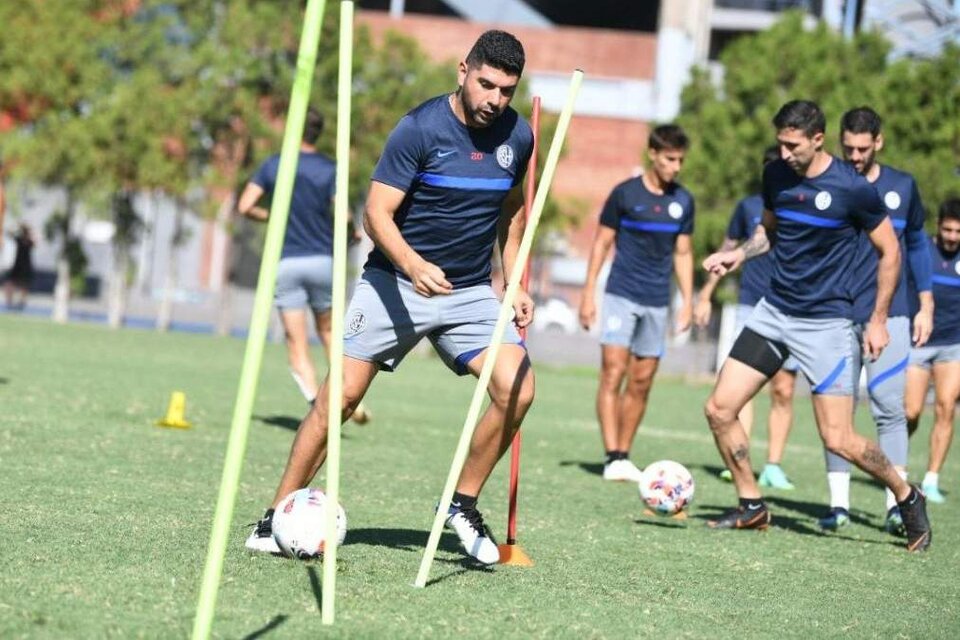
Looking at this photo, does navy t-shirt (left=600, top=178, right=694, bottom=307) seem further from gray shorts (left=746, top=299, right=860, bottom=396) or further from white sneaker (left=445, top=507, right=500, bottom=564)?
white sneaker (left=445, top=507, right=500, bottom=564)

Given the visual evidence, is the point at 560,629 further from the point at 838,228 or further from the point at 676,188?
the point at 676,188

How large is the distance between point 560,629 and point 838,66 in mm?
26312

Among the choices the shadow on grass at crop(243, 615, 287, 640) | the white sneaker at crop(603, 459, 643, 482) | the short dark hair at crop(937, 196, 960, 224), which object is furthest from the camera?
the short dark hair at crop(937, 196, 960, 224)

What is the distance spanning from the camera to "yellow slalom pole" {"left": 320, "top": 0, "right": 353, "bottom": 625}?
Result: 533 cm

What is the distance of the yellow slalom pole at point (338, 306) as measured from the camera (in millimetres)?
5328

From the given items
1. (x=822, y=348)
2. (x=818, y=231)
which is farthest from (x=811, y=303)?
(x=818, y=231)

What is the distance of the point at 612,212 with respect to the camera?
1180 centimetres

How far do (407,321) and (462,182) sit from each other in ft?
2.08

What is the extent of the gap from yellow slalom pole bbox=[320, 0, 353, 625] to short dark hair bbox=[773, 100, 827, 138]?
137 inches

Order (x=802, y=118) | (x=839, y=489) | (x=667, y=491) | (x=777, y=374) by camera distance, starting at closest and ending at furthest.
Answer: (x=802, y=118) → (x=667, y=491) → (x=839, y=489) → (x=777, y=374)

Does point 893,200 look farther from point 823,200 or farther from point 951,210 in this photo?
point 951,210

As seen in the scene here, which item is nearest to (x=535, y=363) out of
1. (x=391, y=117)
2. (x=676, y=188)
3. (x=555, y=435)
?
(x=391, y=117)

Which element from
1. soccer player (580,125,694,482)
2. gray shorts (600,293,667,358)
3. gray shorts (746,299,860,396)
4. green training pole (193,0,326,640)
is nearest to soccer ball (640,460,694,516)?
gray shorts (746,299,860,396)

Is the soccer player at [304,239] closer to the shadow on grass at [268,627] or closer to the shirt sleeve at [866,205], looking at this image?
the shirt sleeve at [866,205]
